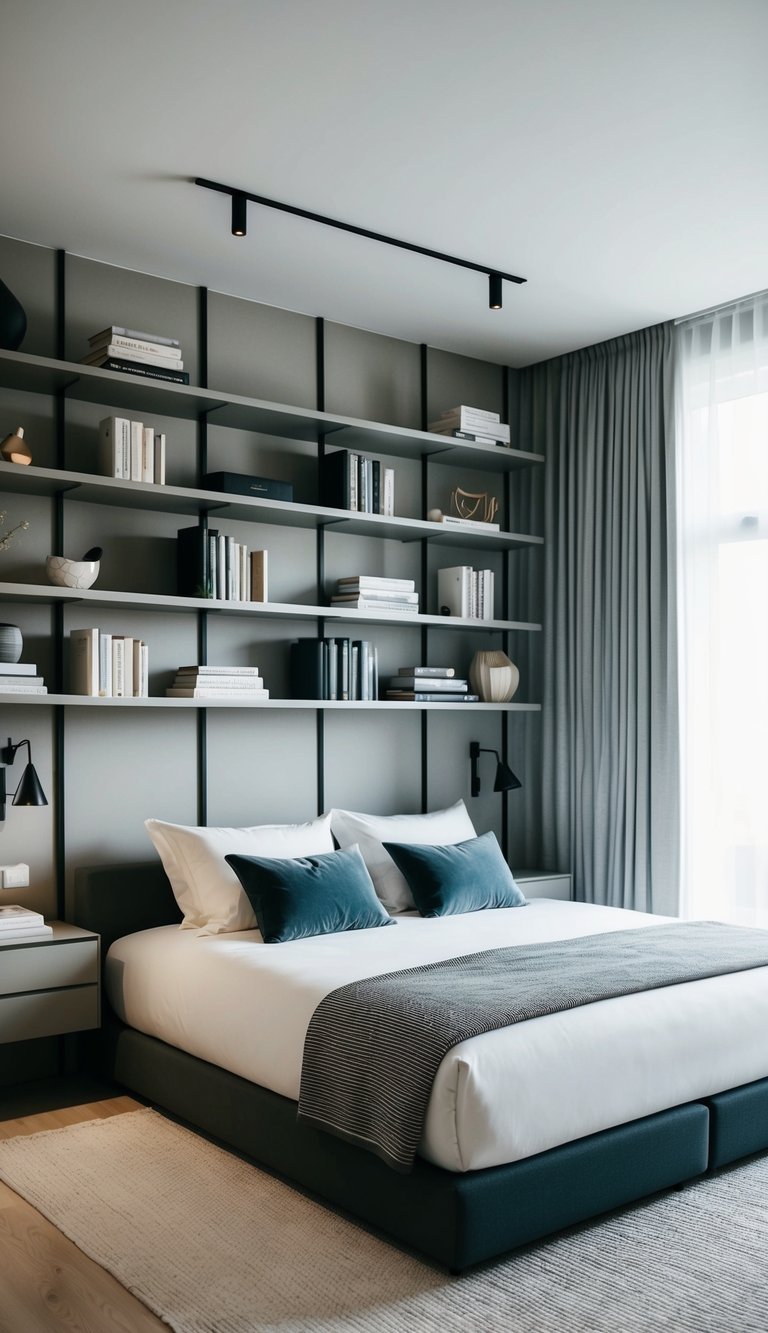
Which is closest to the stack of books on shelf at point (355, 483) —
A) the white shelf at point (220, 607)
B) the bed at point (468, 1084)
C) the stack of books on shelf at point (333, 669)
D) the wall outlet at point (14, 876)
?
the white shelf at point (220, 607)

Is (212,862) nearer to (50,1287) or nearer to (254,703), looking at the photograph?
(254,703)

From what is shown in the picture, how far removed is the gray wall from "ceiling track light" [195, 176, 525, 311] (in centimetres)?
83

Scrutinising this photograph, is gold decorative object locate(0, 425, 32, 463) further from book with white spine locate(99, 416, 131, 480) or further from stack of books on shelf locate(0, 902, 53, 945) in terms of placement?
stack of books on shelf locate(0, 902, 53, 945)

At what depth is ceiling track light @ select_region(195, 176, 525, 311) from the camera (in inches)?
140

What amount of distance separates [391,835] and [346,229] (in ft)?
7.31

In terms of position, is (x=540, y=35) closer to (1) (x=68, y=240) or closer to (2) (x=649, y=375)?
(1) (x=68, y=240)

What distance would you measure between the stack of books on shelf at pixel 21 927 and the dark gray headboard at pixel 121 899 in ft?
0.90

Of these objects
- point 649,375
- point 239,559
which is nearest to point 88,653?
point 239,559

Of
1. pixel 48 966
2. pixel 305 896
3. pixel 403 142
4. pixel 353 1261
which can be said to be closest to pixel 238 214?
pixel 403 142

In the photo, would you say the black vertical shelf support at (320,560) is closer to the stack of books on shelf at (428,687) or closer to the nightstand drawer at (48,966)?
the stack of books on shelf at (428,687)

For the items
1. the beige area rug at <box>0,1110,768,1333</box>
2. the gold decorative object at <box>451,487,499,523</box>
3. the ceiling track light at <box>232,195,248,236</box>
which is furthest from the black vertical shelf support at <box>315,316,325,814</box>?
the beige area rug at <box>0,1110,768,1333</box>

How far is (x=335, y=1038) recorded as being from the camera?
9.32ft

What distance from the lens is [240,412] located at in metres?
4.37

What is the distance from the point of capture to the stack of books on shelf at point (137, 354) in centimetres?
396
